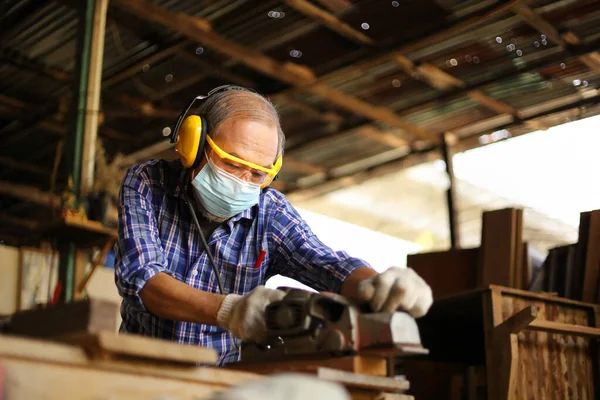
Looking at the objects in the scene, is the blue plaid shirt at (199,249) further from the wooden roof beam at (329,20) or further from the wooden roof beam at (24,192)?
the wooden roof beam at (24,192)

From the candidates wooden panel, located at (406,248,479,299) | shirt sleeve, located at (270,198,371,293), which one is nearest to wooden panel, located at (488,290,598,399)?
wooden panel, located at (406,248,479,299)

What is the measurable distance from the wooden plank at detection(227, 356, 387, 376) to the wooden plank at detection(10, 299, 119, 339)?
52 centimetres

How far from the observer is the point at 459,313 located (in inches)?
173

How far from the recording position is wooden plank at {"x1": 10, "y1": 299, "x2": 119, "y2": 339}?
1174 millimetres

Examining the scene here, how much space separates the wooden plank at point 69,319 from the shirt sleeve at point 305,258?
1.22m

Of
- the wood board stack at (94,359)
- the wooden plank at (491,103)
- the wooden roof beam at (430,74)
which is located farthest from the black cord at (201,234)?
the wooden plank at (491,103)

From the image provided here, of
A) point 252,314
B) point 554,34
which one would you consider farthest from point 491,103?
point 252,314

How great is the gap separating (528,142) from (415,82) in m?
1.53

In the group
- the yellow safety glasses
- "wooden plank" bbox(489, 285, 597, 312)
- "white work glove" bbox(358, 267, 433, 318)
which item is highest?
the yellow safety glasses

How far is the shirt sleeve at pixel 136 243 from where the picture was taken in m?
2.17

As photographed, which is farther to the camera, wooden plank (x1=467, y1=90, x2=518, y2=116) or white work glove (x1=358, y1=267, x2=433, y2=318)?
wooden plank (x1=467, y1=90, x2=518, y2=116)

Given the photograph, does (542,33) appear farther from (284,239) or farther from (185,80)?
(284,239)

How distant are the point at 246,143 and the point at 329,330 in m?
0.95

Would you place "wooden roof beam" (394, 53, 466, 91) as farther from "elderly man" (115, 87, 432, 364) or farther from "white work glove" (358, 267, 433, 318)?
"white work glove" (358, 267, 433, 318)
